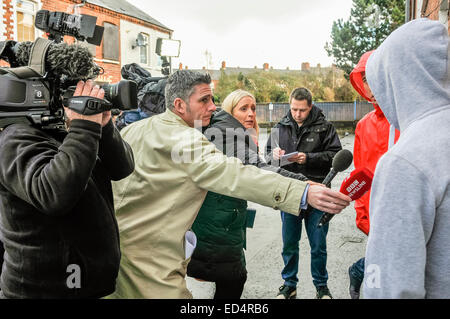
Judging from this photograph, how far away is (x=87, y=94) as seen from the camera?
156 centimetres

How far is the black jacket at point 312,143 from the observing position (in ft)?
13.0

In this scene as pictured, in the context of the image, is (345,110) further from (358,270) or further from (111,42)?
(358,270)

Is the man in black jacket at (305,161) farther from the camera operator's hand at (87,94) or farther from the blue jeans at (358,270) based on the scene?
the camera operator's hand at (87,94)

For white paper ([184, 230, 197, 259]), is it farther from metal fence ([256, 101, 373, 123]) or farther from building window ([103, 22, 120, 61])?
metal fence ([256, 101, 373, 123])

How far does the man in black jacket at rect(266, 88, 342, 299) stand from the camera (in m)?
3.75

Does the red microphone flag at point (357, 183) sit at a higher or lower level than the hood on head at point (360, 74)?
lower

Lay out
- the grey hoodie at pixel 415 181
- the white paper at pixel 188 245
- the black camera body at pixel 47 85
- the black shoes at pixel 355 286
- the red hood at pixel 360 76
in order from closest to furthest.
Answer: the grey hoodie at pixel 415 181 → the black camera body at pixel 47 85 → the white paper at pixel 188 245 → the red hood at pixel 360 76 → the black shoes at pixel 355 286

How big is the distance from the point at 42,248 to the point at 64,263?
0.10 metres

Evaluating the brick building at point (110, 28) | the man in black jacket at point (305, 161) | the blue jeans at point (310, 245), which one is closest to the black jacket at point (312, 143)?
the man in black jacket at point (305, 161)

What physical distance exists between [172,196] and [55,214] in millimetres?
640

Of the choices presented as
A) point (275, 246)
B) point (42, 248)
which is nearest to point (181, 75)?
point (42, 248)

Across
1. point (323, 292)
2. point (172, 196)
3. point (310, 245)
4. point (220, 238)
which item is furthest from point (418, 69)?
point (323, 292)

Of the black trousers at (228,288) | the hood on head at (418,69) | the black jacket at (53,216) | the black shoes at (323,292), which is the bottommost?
the black shoes at (323,292)
